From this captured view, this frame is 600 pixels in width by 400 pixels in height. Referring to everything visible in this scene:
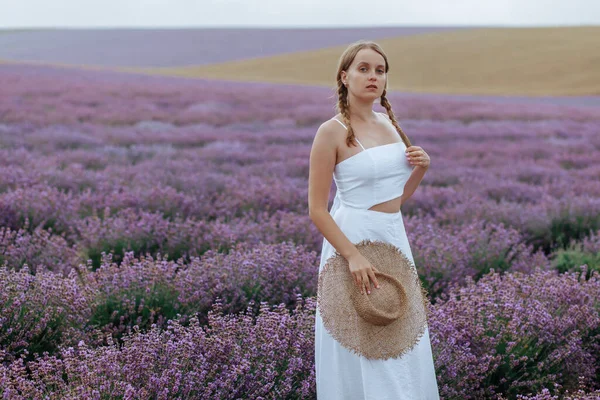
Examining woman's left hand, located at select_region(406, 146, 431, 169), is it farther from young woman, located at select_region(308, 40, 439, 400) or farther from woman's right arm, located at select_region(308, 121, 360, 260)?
woman's right arm, located at select_region(308, 121, 360, 260)

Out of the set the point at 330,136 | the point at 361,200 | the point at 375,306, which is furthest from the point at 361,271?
the point at 330,136

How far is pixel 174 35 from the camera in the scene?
160 ft

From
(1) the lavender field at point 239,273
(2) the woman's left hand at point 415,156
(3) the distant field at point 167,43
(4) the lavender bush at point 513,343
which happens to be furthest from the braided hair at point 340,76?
(3) the distant field at point 167,43

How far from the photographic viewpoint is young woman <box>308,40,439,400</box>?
2.23m

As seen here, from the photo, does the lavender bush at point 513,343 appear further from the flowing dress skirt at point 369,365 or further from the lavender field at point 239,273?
the flowing dress skirt at point 369,365

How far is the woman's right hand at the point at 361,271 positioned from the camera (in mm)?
2197

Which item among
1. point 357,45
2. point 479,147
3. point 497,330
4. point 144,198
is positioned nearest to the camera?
point 357,45

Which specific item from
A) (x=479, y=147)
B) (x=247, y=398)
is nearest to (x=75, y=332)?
(x=247, y=398)

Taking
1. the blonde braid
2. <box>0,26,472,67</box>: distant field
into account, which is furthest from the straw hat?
<box>0,26,472,67</box>: distant field

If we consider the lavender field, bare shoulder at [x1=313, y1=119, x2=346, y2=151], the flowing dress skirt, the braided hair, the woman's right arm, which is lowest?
the lavender field

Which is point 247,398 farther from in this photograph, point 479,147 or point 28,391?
point 479,147

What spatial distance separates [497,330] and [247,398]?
125 cm

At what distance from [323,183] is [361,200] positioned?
147 mm

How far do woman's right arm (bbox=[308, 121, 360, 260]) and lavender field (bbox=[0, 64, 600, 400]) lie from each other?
1.83ft
